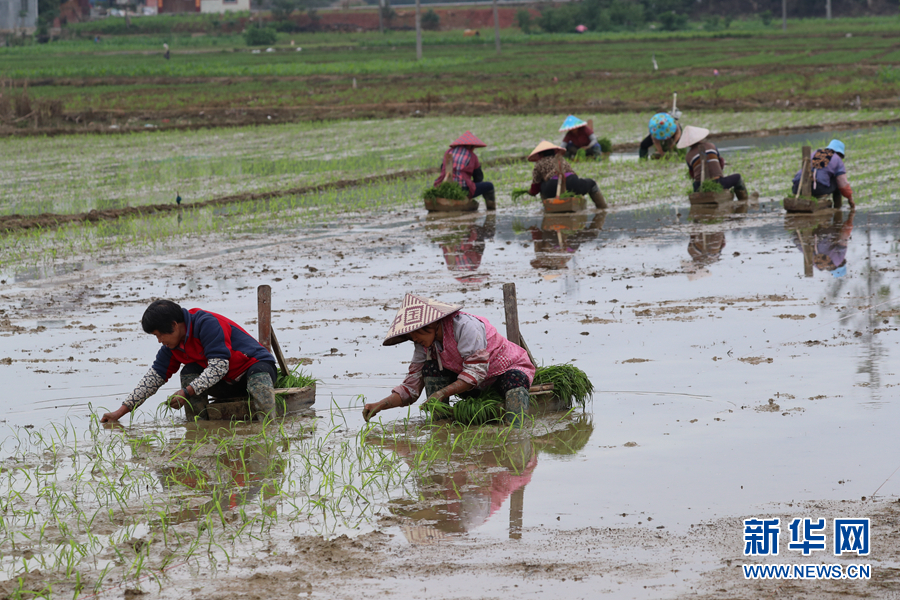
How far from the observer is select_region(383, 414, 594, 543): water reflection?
4414mm

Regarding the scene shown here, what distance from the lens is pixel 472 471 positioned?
506 cm

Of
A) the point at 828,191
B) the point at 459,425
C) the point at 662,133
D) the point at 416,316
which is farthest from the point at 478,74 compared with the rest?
the point at 416,316

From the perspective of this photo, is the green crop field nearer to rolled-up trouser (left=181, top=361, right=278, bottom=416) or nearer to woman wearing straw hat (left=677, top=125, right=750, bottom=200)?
woman wearing straw hat (left=677, top=125, right=750, bottom=200)

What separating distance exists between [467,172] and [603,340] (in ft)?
23.9

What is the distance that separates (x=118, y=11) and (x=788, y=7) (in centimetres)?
5239

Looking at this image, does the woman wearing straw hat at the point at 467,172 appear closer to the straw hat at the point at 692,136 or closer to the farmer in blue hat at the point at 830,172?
the straw hat at the point at 692,136

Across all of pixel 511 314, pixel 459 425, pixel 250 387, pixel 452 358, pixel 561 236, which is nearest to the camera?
pixel 452 358

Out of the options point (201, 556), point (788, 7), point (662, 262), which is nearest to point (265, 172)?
point (662, 262)

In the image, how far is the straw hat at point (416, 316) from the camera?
528cm

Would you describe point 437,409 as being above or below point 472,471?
above

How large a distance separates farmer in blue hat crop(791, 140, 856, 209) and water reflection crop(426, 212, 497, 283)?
395 cm

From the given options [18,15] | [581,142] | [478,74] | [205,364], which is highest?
[18,15]

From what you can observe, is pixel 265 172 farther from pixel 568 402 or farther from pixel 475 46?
pixel 475 46

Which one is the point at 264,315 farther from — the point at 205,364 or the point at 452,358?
the point at 452,358
